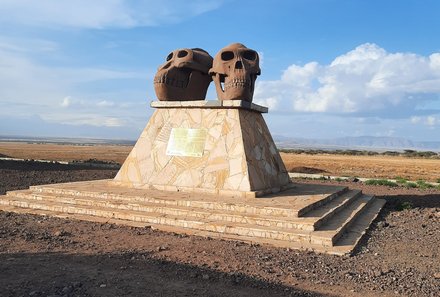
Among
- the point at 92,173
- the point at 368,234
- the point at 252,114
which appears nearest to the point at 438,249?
the point at 368,234

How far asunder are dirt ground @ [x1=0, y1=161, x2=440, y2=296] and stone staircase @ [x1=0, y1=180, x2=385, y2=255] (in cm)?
43

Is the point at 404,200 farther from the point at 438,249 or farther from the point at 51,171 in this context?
the point at 51,171

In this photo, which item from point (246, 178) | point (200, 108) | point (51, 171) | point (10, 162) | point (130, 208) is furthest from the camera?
point (10, 162)

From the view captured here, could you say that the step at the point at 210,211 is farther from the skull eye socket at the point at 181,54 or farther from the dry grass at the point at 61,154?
the dry grass at the point at 61,154

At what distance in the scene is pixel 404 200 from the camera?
1330 centimetres

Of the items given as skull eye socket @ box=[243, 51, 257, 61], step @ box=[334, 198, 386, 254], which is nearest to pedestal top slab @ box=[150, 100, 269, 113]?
skull eye socket @ box=[243, 51, 257, 61]

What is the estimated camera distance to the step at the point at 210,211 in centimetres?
776

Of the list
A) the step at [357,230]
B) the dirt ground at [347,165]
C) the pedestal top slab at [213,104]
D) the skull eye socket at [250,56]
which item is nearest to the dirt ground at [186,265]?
the step at [357,230]

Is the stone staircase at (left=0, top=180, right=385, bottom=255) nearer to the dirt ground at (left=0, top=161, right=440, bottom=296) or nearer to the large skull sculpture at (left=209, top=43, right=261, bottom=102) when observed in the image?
the dirt ground at (left=0, top=161, right=440, bottom=296)

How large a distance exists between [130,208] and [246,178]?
8.89 ft

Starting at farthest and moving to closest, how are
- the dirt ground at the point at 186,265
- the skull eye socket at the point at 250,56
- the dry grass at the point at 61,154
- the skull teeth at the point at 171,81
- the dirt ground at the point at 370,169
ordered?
the dry grass at the point at 61,154 < the dirt ground at the point at 370,169 < the skull teeth at the point at 171,81 < the skull eye socket at the point at 250,56 < the dirt ground at the point at 186,265

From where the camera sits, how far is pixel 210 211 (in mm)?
8547

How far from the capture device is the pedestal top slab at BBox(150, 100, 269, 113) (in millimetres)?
10875

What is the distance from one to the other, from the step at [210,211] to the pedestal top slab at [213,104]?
10.4 ft
